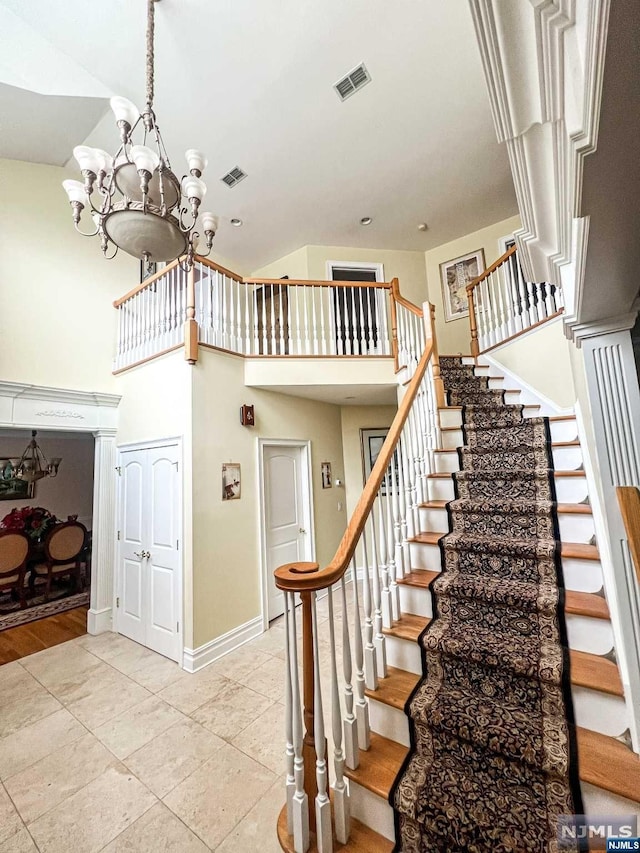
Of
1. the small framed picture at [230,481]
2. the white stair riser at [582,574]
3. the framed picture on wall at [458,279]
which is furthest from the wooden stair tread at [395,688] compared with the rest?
the framed picture on wall at [458,279]

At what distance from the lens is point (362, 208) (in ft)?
15.4

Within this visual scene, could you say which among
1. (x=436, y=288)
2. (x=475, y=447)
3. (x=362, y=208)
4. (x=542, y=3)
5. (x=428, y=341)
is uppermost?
(x=362, y=208)

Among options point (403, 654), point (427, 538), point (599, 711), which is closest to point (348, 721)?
point (403, 654)

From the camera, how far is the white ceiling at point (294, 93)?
2.76 metres

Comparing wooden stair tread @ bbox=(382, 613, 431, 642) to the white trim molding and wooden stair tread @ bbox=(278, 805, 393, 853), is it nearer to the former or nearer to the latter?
wooden stair tread @ bbox=(278, 805, 393, 853)

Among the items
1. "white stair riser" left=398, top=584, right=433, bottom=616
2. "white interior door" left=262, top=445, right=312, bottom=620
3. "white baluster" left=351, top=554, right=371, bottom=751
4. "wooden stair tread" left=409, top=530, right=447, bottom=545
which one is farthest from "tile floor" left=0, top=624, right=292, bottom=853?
"wooden stair tread" left=409, top=530, right=447, bottom=545

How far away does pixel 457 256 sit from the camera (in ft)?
18.1

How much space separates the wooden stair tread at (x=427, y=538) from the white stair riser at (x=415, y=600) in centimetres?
32

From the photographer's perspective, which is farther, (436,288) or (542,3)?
(436,288)

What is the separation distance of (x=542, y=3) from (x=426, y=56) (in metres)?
3.63

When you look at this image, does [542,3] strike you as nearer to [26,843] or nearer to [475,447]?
[475,447]

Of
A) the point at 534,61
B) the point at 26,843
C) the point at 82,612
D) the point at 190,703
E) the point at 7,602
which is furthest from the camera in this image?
the point at 7,602

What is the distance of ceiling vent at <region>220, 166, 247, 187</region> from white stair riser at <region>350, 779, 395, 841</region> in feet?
17.6

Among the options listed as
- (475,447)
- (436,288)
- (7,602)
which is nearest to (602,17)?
(475,447)
